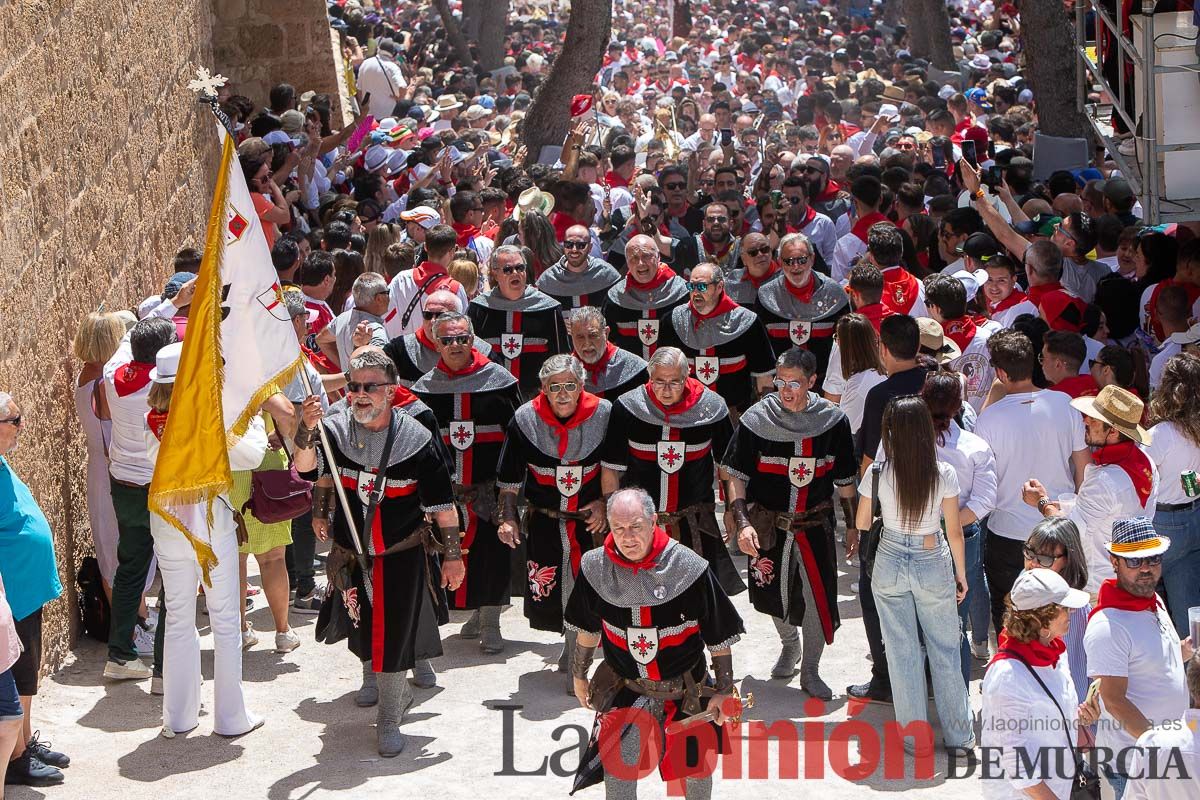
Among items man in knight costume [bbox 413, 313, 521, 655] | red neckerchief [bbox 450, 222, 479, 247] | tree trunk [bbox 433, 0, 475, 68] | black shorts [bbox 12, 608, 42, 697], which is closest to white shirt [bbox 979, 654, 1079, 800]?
man in knight costume [bbox 413, 313, 521, 655]

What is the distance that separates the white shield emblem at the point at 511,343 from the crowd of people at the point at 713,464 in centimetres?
4

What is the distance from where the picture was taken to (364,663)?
8.05 m

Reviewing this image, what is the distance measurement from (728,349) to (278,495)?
2.85 m

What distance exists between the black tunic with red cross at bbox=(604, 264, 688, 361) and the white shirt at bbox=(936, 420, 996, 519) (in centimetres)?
334

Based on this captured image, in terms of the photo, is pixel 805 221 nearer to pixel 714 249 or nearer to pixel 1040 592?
pixel 714 249

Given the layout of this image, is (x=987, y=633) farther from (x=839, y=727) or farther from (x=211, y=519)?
(x=211, y=519)

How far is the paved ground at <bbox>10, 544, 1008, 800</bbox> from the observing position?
23.1ft

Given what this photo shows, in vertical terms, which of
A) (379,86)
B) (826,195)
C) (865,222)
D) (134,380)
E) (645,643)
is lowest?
(645,643)

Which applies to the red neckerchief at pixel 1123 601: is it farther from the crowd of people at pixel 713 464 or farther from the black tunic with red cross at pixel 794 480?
the black tunic with red cross at pixel 794 480

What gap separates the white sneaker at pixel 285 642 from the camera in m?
8.77

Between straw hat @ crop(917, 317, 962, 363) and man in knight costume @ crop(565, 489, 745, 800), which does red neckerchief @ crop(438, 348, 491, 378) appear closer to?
straw hat @ crop(917, 317, 962, 363)

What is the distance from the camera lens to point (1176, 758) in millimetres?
4535

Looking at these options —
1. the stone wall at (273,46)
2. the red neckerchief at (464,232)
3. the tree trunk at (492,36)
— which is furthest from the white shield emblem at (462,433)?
the tree trunk at (492,36)

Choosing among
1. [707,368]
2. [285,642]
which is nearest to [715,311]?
[707,368]
